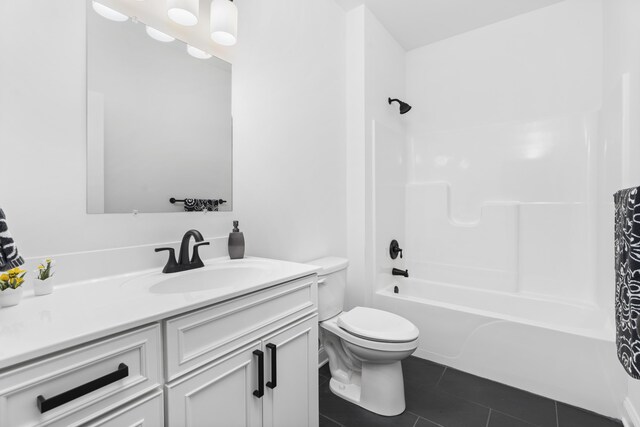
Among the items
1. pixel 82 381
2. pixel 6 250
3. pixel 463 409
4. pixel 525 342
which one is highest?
pixel 6 250

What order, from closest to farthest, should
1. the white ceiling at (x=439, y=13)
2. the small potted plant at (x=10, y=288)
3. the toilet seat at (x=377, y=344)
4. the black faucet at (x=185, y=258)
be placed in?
the small potted plant at (x=10, y=288) < the black faucet at (x=185, y=258) < the toilet seat at (x=377, y=344) < the white ceiling at (x=439, y=13)

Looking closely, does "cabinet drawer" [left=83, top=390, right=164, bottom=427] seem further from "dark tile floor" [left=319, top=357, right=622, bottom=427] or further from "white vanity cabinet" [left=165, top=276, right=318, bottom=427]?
"dark tile floor" [left=319, top=357, right=622, bottom=427]

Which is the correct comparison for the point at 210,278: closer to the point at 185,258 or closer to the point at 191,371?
the point at 185,258

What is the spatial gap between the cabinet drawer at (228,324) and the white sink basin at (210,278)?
0.09 meters

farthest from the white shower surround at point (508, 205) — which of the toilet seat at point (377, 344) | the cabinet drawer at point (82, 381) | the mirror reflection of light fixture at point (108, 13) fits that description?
the cabinet drawer at point (82, 381)

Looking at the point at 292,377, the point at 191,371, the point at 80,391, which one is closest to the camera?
the point at 80,391

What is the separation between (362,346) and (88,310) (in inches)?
48.1

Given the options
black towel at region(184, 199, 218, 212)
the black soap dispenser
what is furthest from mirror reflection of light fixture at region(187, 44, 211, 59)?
the black soap dispenser

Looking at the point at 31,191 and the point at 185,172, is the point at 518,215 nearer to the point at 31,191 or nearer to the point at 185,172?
the point at 185,172

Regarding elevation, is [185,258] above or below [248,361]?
above

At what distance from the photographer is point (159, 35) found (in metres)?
1.23

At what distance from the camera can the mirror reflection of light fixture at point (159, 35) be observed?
1.20 meters

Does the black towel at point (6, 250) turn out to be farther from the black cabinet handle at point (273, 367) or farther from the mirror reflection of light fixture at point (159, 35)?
the mirror reflection of light fixture at point (159, 35)

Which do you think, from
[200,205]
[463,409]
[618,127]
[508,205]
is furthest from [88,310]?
[508,205]
